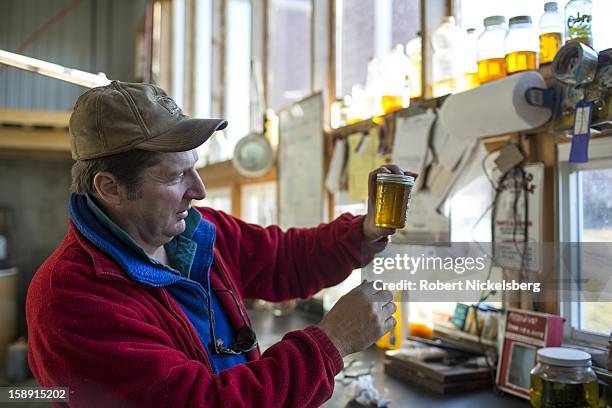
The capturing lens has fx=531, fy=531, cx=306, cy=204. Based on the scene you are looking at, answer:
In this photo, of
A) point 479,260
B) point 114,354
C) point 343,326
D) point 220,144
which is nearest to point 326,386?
point 343,326

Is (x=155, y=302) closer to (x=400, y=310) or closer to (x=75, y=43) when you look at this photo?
(x=400, y=310)

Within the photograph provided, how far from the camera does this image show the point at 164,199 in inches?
40.8

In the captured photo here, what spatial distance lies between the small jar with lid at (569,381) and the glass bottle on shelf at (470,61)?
2.73 feet

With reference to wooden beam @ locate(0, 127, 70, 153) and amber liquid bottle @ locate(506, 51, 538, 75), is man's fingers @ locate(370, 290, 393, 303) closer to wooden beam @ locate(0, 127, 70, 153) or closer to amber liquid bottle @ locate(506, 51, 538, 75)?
amber liquid bottle @ locate(506, 51, 538, 75)

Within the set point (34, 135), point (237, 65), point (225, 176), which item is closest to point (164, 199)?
point (225, 176)

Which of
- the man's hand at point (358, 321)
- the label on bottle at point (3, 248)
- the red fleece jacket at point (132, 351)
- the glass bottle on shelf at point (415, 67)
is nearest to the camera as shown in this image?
the red fleece jacket at point (132, 351)

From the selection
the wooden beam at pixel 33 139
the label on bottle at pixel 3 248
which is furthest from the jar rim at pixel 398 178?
the label on bottle at pixel 3 248

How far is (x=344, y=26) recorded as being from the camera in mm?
2648

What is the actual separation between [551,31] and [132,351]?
4.28ft

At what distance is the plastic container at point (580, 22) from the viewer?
1.28m

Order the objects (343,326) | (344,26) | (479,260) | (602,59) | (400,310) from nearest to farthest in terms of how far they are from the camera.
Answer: (343,326), (602,59), (479,260), (400,310), (344,26)

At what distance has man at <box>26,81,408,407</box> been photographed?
849mm

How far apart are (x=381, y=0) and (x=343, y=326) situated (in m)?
1.93

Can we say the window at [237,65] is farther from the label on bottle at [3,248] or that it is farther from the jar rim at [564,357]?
the jar rim at [564,357]
